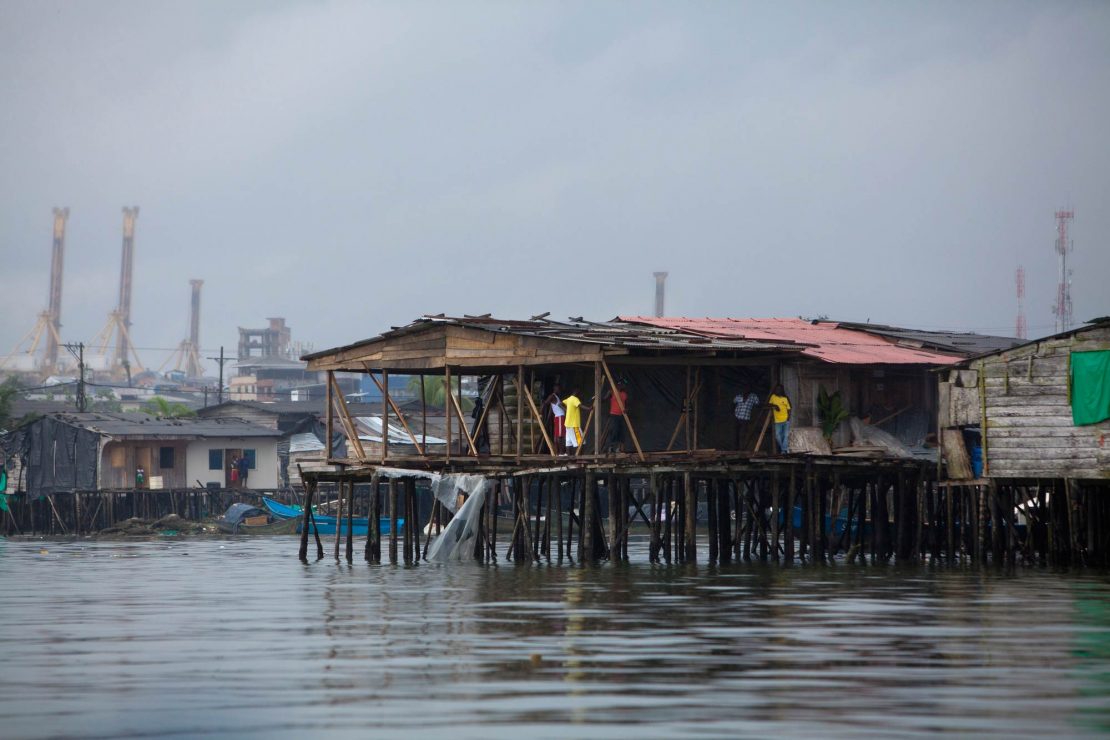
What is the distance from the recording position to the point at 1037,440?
29.9 m

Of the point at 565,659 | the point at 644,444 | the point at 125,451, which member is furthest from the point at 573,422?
the point at 125,451

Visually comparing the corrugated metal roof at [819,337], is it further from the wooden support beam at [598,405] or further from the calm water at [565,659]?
the calm water at [565,659]

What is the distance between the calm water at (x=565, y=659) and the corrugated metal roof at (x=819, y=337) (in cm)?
776

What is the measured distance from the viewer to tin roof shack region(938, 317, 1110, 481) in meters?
→ 29.0

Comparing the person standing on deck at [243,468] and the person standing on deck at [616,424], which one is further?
the person standing on deck at [243,468]

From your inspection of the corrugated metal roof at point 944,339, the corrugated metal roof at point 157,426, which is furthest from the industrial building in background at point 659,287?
the corrugated metal roof at point 944,339

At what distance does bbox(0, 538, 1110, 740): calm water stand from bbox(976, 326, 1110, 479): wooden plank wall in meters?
4.15

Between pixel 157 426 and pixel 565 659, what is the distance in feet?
174

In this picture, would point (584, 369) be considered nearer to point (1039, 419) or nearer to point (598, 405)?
point (598, 405)

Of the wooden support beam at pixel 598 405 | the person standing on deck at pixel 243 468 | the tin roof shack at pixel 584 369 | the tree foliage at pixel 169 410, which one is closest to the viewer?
the wooden support beam at pixel 598 405

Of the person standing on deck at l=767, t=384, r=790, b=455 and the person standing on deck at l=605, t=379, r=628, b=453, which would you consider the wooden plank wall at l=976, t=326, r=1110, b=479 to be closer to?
the person standing on deck at l=767, t=384, r=790, b=455

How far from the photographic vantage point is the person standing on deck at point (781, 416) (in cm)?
3175

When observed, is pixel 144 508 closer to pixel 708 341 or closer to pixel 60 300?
pixel 708 341

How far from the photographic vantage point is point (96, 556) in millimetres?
41062
